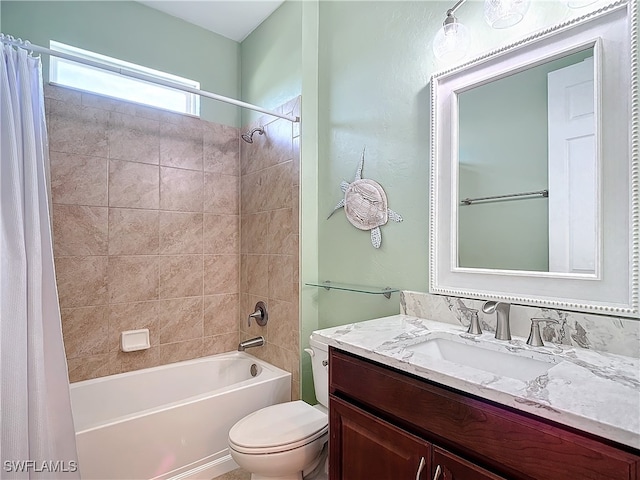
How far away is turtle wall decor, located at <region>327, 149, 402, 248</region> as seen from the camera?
5.80 feet

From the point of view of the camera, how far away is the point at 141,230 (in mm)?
2281

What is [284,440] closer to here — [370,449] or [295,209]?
[370,449]

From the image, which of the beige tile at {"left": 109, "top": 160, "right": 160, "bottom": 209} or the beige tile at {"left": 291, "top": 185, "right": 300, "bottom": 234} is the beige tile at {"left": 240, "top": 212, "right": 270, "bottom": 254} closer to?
the beige tile at {"left": 291, "top": 185, "right": 300, "bottom": 234}

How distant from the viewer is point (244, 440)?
148cm

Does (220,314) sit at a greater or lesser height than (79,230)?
lesser

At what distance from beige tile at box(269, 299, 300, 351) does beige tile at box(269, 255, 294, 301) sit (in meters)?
0.05

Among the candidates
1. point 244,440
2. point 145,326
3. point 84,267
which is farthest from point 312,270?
point 84,267

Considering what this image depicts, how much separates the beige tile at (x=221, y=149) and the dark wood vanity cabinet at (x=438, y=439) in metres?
1.85

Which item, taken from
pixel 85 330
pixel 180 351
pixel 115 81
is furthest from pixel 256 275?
pixel 115 81

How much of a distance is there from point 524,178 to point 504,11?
23.1 inches

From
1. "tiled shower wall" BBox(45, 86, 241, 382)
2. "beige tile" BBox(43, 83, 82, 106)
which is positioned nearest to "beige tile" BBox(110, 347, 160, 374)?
"tiled shower wall" BBox(45, 86, 241, 382)

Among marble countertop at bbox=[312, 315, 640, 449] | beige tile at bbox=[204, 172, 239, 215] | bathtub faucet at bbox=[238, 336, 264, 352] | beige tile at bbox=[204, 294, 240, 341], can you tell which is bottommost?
bathtub faucet at bbox=[238, 336, 264, 352]

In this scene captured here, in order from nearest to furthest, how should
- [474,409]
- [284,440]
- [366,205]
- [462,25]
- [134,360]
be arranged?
[474,409]
[462,25]
[284,440]
[366,205]
[134,360]

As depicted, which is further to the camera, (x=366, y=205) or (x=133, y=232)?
(x=133, y=232)
